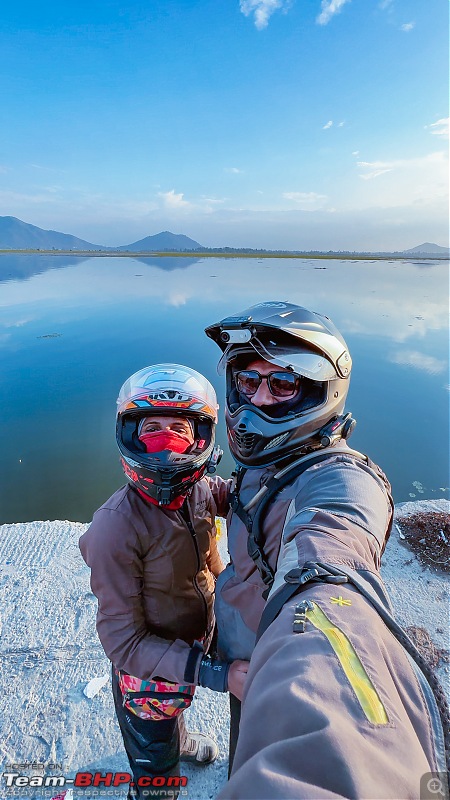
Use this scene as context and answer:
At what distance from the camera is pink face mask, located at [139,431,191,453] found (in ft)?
7.15

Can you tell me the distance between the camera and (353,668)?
89 centimetres

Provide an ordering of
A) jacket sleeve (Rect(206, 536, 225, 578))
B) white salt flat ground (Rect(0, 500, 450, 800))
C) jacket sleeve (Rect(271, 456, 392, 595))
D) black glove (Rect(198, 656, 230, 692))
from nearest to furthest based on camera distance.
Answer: jacket sleeve (Rect(271, 456, 392, 595))
black glove (Rect(198, 656, 230, 692))
jacket sleeve (Rect(206, 536, 225, 578))
white salt flat ground (Rect(0, 500, 450, 800))

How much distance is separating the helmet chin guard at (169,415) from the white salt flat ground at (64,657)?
3.33m

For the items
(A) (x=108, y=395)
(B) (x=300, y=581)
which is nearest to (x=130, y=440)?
(B) (x=300, y=581)

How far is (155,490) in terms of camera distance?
→ 1.94m

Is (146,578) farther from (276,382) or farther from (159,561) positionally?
(276,382)

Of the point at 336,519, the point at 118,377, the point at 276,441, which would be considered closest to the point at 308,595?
the point at 336,519

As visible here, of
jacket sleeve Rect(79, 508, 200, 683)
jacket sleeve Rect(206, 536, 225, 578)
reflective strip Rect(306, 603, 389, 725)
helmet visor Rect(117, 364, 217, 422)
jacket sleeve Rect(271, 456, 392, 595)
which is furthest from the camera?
jacket sleeve Rect(206, 536, 225, 578)

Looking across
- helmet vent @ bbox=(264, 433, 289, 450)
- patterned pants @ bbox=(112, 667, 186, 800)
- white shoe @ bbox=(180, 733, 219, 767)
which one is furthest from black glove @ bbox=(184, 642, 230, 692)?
white shoe @ bbox=(180, 733, 219, 767)

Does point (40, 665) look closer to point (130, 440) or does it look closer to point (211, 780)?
point (211, 780)

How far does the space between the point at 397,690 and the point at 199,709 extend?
164 inches

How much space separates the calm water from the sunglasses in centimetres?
889

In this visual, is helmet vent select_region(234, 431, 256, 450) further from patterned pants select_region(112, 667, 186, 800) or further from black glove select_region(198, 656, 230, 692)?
patterned pants select_region(112, 667, 186, 800)

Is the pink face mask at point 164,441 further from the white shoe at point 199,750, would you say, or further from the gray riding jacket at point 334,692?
the white shoe at point 199,750
